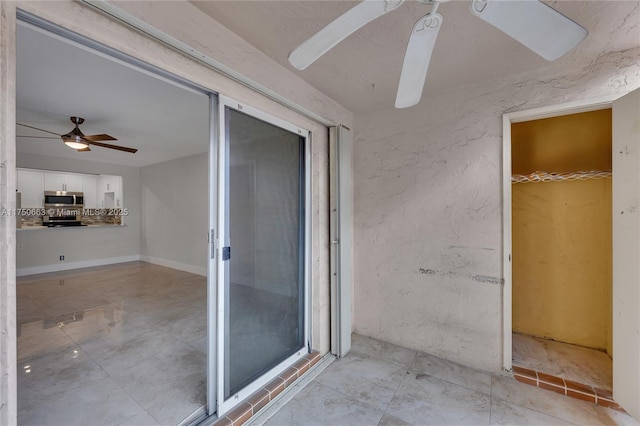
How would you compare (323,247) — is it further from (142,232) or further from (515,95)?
(142,232)

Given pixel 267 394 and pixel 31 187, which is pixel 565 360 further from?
pixel 31 187

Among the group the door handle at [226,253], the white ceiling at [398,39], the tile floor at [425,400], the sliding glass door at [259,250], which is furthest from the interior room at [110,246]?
the door handle at [226,253]

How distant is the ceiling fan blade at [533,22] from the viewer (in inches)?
33.4

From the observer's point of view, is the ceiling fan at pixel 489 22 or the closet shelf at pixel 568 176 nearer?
the ceiling fan at pixel 489 22

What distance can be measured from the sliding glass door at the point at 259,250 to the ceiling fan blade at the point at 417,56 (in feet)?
3.31

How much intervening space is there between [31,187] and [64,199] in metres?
0.54

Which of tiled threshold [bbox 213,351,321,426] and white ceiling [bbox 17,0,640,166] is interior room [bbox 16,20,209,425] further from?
tiled threshold [bbox 213,351,321,426]

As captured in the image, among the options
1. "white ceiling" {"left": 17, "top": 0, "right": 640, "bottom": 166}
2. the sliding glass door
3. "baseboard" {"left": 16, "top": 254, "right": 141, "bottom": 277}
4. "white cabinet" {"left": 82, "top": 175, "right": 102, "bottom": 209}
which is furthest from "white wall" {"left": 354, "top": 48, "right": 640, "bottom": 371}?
"white cabinet" {"left": 82, "top": 175, "right": 102, "bottom": 209}

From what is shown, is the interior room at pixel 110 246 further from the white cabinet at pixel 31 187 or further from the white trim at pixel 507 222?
the white trim at pixel 507 222

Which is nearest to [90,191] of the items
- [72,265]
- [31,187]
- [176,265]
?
[31,187]

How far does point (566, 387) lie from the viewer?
197 centimetres

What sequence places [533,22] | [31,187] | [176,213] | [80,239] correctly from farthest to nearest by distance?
[80,239], [176,213], [31,187], [533,22]

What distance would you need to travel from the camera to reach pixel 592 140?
2508mm

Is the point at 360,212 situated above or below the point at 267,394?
above
